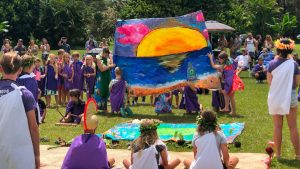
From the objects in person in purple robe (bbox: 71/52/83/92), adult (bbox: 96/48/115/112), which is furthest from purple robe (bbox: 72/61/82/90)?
adult (bbox: 96/48/115/112)

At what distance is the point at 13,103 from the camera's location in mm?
4891

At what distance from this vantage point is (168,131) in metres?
10.3

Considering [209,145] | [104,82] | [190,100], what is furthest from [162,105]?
[209,145]

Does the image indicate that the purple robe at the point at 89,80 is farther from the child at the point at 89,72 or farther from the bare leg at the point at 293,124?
the bare leg at the point at 293,124

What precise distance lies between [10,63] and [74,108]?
6.78 meters

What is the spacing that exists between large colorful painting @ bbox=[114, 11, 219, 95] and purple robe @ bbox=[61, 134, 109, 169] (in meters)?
6.85

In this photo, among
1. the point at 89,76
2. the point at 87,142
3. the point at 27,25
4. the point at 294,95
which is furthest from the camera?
the point at 27,25

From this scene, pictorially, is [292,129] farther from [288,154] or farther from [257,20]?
[257,20]

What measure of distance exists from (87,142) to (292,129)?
3.45 meters

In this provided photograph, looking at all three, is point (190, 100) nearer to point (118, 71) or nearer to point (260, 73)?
point (118, 71)

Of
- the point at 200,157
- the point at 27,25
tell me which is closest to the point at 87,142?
the point at 200,157

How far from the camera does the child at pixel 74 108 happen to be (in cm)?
1150

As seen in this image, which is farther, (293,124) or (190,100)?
(190,100)

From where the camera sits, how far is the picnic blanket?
384 inches
